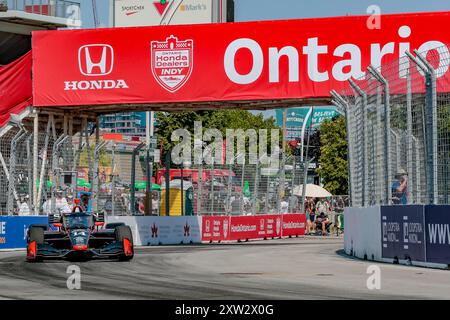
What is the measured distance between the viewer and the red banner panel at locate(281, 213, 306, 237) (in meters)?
39.7

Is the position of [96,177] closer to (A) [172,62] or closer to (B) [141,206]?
(A) [172,62]

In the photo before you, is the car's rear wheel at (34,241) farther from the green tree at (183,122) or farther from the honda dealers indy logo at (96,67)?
the green tree at (183,122)

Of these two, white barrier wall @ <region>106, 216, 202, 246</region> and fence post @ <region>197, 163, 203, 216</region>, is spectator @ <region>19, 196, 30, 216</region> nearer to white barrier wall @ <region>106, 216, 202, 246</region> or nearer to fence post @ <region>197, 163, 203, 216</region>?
white barrier wall @ <region>106, 216, 202, 246</region>

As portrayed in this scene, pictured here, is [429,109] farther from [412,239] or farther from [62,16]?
[62,16]

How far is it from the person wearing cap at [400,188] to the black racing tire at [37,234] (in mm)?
6632

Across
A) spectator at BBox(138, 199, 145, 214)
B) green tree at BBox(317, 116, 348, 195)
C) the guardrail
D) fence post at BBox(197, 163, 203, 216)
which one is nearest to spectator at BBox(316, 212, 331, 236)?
the guardrail

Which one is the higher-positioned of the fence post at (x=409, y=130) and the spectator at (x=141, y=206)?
the fence post at (x=409, y=130)

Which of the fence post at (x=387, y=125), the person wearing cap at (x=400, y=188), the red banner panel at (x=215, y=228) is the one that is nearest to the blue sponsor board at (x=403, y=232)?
the person wearing cap at (x=400, y=188)

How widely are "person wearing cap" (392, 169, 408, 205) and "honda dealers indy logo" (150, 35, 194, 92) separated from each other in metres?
Answer: 11.8

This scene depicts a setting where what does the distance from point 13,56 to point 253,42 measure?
9937 mm

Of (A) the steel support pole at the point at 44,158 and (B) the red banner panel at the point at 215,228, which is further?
(B) the red banner panel at the point at 215,228

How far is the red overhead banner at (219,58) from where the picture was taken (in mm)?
28328
